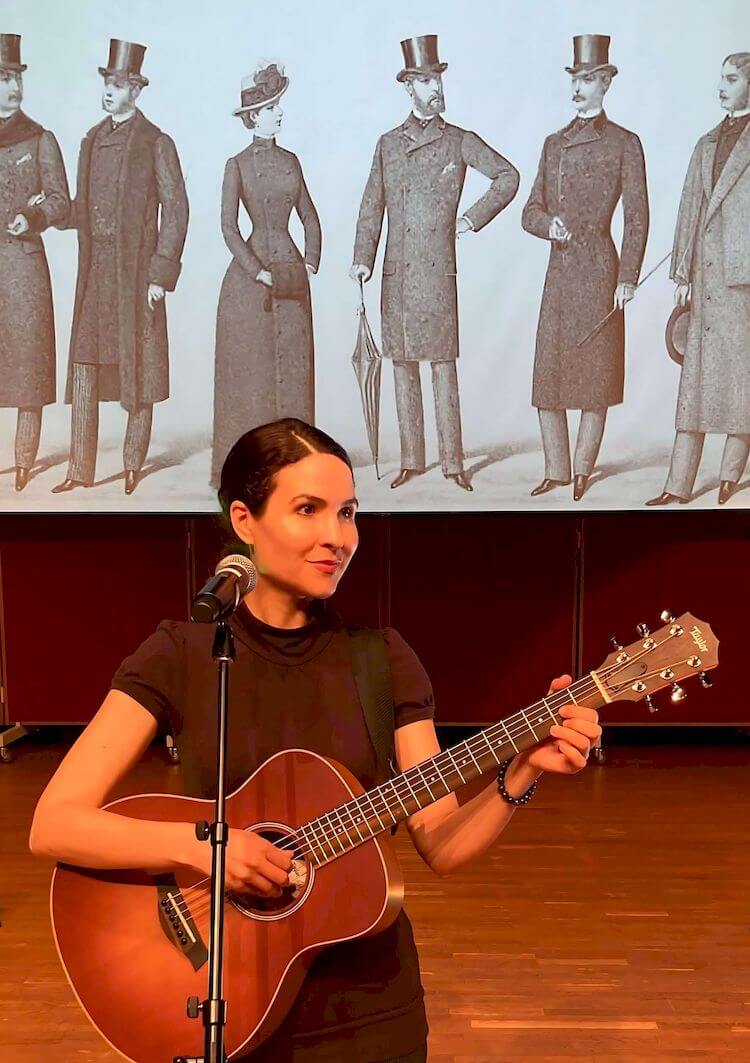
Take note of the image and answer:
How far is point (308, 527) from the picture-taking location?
128cm

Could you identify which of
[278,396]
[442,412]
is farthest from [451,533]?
[278,396]

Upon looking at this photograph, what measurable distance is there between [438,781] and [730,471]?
332 centimetres

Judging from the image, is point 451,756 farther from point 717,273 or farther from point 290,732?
point 717,273

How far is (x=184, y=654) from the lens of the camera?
52.6 inches

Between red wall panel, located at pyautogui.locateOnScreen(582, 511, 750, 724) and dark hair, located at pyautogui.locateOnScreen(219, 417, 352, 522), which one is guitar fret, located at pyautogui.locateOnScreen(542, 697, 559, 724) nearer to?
dark hair, located at pyautogui.locateOnScreen(219, 417, 352, 522)

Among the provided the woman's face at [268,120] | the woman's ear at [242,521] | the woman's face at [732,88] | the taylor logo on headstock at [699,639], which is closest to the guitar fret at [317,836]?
the woman's ear at [242,521]

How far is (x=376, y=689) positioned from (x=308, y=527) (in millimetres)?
239

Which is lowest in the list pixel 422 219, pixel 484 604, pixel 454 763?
pixel 484 604

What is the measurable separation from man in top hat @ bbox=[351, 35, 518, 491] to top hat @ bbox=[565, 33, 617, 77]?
0.47 meters

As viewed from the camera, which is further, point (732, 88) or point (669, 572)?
point (669, 572)

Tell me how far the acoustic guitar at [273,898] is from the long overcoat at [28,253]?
3.30 metres

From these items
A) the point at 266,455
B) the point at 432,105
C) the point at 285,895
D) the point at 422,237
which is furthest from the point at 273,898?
the point at 432,105

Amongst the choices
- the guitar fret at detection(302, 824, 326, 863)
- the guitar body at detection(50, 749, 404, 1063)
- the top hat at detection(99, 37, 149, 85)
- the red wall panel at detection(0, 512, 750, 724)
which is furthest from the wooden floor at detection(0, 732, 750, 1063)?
the top hat at detection(99, 37, 149, 85)

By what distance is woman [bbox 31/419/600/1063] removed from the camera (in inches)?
48.6
